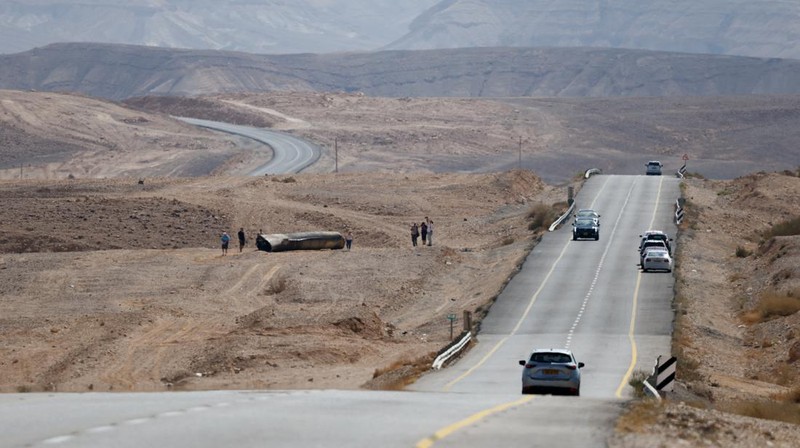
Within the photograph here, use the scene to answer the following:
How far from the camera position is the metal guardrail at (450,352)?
120 ft

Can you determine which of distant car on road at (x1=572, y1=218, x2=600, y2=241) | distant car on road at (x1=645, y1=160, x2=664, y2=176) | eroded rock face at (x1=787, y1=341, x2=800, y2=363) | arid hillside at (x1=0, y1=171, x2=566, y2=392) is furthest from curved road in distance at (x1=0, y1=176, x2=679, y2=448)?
distant car on road at (x1=645, y1=160, x2=664, y2=176)

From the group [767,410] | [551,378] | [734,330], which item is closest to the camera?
[767,410]

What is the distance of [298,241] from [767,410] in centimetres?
4201

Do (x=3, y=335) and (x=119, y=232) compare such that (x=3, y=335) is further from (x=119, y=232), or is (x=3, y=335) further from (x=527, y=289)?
(x=119, y=232)

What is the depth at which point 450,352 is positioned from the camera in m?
38.3

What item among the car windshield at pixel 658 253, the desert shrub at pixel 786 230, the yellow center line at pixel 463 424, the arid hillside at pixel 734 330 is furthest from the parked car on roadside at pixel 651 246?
the yellow center line at pixel 463 424

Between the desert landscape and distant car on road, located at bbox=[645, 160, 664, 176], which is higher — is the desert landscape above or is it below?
below

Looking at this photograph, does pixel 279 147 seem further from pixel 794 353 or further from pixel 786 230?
pixel 794 353

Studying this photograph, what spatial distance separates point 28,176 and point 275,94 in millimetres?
78437

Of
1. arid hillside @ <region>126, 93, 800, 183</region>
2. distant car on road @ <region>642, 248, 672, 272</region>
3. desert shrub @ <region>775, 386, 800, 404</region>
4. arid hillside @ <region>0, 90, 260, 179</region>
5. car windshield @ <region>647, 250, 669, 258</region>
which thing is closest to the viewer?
desert shrub @ <region>775, 386, 800, 404</region>

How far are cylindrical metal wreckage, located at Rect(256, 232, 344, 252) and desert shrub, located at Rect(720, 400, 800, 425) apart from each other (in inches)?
1544

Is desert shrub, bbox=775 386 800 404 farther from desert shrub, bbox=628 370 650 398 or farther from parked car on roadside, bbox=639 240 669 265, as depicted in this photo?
parked car on roadside, bbox=639 240 669 265

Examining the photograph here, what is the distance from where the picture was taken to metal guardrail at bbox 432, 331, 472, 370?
36500mm

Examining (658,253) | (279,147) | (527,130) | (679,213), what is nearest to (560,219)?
(679,213)
